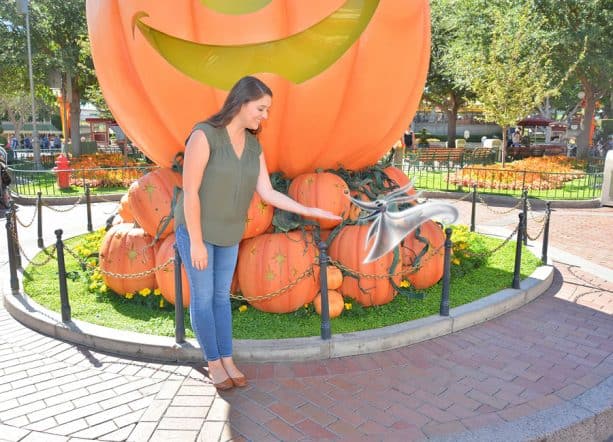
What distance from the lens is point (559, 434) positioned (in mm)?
3238

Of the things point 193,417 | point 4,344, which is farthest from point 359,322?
point 4,344

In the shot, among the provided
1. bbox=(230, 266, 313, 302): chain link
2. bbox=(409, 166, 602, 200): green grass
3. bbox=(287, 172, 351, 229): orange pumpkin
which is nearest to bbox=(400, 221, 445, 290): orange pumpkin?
bbox=(287, 172, 351, 229): orange pumpkin

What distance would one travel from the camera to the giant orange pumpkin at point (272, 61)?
4.12m

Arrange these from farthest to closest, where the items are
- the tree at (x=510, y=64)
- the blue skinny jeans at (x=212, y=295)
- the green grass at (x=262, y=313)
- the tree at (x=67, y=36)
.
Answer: the tree at (x=67, y=36), the tree at (x=510, y=64), the green grass at (x=262, y=313), the blue skinny jeans at (x=212, y=295)

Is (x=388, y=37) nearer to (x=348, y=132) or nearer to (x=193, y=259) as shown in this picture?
(x=348, y=132)

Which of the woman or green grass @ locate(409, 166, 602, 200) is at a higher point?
the woman

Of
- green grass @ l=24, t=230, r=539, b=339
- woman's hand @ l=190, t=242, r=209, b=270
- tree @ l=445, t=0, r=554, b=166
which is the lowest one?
green grass @ l=24, t=230, r=539, b=339

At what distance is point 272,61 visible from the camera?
4.34m

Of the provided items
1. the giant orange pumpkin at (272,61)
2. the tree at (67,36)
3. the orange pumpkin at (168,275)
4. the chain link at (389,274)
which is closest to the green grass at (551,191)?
the chain link at (389,274)

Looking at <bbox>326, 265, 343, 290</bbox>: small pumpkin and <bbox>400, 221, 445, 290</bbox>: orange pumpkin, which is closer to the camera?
<bbox>326, 265, 343, 290</bbox>: small pumpkin

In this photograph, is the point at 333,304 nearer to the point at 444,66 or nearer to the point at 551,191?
the point at 551,191

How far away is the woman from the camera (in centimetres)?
303

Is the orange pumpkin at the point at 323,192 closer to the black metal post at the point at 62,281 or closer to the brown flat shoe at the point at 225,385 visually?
the brown flat shoe at the point at 225,385

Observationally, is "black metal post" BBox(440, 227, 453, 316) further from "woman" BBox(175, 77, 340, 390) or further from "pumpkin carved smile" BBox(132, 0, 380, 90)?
"pumpkin carved smile" BBox(132, 0, 380, 90)
